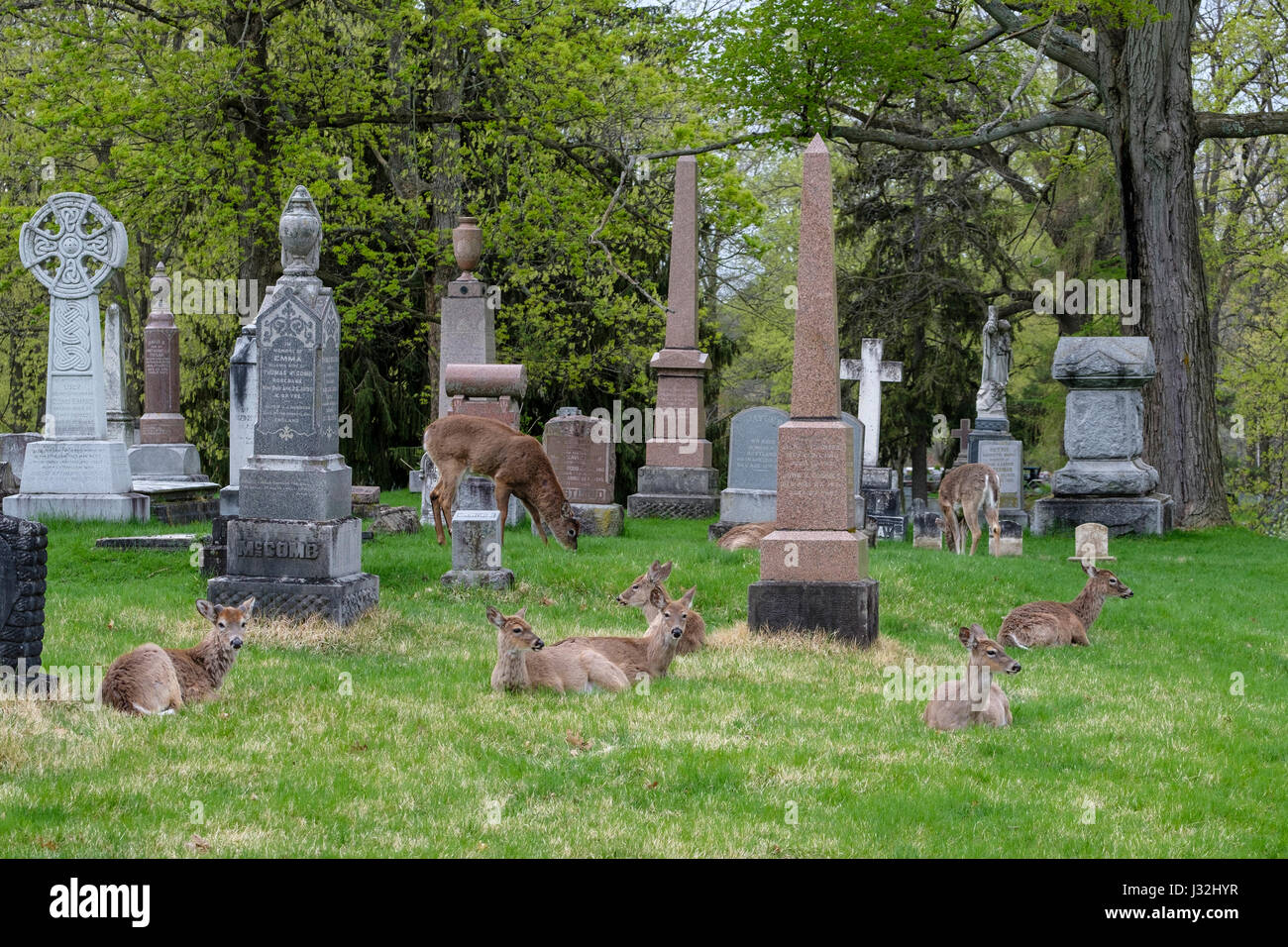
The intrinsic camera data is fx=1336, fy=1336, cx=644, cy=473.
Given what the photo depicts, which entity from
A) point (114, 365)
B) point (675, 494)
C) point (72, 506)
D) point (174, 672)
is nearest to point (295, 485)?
point (174, 672)

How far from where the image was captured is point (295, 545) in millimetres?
A: 11781

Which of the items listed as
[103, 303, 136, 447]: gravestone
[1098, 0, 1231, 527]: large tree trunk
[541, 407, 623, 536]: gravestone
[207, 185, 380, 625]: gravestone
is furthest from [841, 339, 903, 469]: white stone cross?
[103, 303, 136, 447]: gravestone

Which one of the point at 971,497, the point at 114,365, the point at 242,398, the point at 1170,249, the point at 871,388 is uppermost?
the point at 1170,249

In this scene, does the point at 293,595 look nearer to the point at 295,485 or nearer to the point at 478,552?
the point at 295,485

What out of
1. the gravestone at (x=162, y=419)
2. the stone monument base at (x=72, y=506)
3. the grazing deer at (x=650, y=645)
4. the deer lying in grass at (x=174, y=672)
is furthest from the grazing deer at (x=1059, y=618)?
the gravestone at (x=162, y=419)

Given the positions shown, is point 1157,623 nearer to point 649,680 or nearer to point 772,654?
point 772,654

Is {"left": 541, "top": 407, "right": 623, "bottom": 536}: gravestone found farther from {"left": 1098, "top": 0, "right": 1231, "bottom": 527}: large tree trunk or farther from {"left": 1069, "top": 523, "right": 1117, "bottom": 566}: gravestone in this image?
{"left": 1098, "top": 0, "right": 1231, "bottom": 527}: large tree trunk

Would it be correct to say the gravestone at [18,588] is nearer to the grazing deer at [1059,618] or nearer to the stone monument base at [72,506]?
the grazing deer at [1059,618]

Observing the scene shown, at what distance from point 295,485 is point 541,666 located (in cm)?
366

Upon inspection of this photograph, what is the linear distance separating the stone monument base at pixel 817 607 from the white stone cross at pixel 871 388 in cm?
969

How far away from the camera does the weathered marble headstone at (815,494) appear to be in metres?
11.8

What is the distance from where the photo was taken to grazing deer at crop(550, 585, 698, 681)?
978 centimetres

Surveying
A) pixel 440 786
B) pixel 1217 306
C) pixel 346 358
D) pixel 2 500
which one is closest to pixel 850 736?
pixel 440 786

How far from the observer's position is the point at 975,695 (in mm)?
8656
